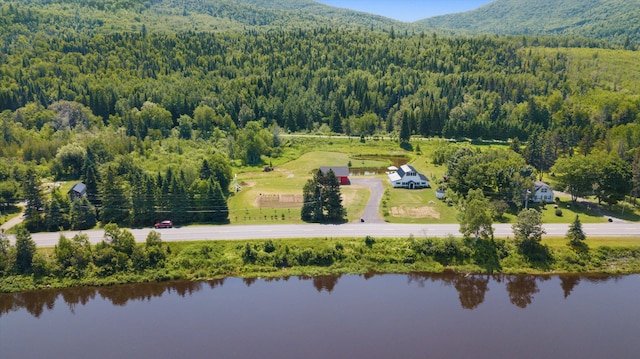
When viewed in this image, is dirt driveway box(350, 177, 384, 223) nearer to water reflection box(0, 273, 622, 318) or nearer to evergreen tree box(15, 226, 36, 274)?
water reflection box(0, 273, 622, 318)

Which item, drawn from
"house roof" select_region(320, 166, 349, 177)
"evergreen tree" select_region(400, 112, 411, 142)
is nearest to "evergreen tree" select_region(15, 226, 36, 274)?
"house roof" select_region(320, 166, 349, 177)

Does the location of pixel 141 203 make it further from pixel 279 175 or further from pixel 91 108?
pixel 91 108

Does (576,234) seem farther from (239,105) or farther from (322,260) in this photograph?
(239,105)

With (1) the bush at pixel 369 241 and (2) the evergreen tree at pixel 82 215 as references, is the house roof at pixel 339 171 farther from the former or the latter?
(2) the evergreen tree at pixel 82 215

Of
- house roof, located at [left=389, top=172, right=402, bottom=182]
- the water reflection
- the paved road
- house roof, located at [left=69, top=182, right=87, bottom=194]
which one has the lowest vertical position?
the water reflection

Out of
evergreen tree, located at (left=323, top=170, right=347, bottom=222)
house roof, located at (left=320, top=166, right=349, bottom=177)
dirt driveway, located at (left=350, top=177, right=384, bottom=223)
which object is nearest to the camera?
evergreen tree, located at (left=323, top=170, right=347, bottom=222)

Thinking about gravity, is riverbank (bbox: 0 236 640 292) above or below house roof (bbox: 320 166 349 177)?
below

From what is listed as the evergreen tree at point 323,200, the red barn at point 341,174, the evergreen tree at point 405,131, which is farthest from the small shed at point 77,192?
the evergreen tree at point 405,131
